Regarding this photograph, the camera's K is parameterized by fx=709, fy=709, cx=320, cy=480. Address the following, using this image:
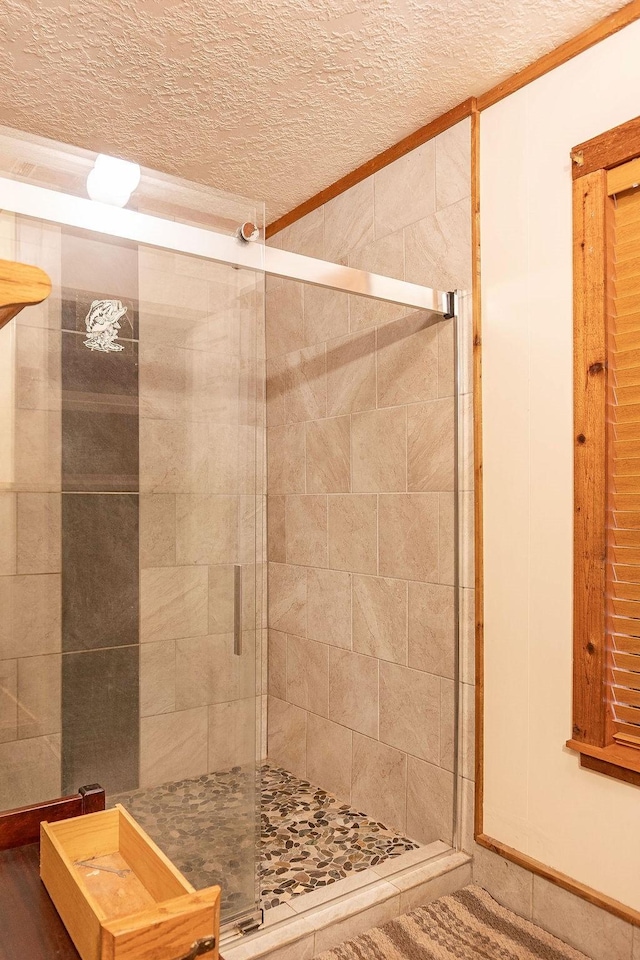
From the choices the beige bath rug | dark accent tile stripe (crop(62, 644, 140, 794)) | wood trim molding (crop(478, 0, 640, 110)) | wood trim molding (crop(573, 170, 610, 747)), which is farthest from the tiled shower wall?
dark accent tile stripe (crop(62, 644, 140, 794))

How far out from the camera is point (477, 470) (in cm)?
211

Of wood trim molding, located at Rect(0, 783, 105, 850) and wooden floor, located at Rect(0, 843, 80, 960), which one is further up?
wood trim molding, located at Rect(0, 783, 105, 850)

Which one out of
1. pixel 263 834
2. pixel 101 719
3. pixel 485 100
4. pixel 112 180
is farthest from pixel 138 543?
pixel 485 100

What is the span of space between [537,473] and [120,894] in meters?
1.44

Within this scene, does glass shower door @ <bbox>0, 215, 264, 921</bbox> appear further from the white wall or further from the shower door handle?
the white wall

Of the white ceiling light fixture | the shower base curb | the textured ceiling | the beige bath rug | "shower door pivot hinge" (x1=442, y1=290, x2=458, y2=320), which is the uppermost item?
the textured ceiling

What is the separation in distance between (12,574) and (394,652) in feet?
4.43

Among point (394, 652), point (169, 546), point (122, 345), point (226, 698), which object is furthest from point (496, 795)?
point (122, 345)

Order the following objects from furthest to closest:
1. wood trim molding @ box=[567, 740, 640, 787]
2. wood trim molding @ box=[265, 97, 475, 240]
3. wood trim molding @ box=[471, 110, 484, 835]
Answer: wood trim molding @ box=[265, 97, 475, 240], wood trim molding @ box=[471, 110, 484, 835], wood trim molding @ box=[567, 740, 640, 787]

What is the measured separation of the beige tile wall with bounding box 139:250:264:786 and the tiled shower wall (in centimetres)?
71

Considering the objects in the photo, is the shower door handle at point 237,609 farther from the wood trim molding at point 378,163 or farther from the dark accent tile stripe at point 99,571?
the wood trim molding at point 378,163

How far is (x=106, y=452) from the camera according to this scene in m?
1.58

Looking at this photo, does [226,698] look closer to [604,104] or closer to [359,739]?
[359,739]

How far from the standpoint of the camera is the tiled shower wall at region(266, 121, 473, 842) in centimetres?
223
